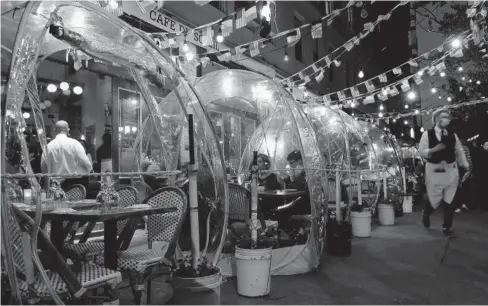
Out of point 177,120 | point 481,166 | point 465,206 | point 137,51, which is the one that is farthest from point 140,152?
point 481,166

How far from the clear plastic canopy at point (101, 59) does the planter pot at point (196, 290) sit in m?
1.46

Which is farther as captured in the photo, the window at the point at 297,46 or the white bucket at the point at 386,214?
the window at the point at 297,46

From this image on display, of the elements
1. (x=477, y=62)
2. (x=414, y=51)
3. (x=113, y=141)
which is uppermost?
(x=414, y=51)

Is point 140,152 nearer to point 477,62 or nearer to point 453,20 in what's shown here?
point 453,20

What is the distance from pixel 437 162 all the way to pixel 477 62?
1048cm

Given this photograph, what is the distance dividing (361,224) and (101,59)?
6.12m

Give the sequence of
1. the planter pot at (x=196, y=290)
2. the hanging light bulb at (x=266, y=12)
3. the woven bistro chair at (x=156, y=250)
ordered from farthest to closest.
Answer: the hanging light bulb at (x=266, y=12)
the woven bistro chair at (x=156, y=250)
the planter pot at (x=196, y=290)

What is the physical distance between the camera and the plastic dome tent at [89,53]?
3.16m

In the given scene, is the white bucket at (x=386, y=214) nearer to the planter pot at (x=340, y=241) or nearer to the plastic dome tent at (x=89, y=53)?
the planter pot at (x=340, y=241)

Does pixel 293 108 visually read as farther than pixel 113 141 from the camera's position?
No

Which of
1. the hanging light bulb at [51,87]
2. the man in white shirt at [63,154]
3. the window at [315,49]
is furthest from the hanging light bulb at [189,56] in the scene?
the window at [315,49]

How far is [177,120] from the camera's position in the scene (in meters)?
7.45

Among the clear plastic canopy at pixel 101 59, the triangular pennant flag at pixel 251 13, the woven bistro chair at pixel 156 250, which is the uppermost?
the triangular pennant flag at pixel 251 13

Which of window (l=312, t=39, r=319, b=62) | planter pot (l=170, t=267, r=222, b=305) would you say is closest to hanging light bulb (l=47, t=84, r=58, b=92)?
planter pot (l=170, t=267, r=222, b=305)
